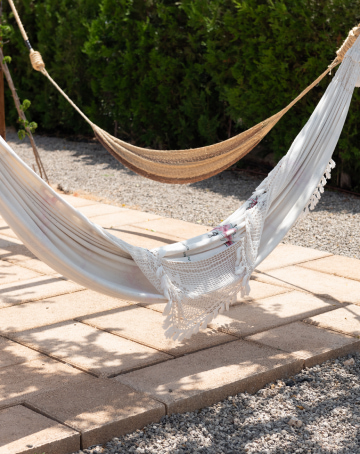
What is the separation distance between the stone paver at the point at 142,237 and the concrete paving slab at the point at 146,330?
1.07 metres

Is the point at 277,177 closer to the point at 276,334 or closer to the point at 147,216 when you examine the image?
the point at 276,334

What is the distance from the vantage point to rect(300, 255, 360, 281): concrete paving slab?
3.68m

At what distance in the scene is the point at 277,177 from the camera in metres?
2.73

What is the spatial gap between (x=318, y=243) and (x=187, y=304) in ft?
7.25

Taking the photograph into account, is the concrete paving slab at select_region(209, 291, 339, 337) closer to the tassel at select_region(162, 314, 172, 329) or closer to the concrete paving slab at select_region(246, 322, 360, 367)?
the concrete paving slab at select_region(246, 322, 360, 367)

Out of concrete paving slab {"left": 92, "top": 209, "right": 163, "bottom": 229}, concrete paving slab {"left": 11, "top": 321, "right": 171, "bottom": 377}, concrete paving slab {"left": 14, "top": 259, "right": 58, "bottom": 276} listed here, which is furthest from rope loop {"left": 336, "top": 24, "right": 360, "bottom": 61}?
concrete paving slab {"left": 92, "top": 209, "right": 163, "bottom": 229}

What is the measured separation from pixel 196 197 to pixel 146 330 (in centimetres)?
316

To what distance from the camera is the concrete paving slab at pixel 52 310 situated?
2865 millimetres

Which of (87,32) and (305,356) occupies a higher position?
(87,32)

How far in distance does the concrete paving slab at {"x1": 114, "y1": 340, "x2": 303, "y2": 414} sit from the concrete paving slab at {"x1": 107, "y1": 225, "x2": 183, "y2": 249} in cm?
158

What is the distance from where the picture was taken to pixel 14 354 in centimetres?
254

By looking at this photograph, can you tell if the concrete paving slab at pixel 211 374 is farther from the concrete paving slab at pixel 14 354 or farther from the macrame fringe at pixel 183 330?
the concrete paving slab at pixel 14 354

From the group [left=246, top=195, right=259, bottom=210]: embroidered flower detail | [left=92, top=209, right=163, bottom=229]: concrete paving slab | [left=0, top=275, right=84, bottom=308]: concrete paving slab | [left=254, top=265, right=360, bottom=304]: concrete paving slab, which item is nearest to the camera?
[left=246, top=195, right=259, bottom=210]: embroidered flower detail

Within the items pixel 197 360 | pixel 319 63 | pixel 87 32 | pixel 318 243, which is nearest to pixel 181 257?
pixel 197 360
